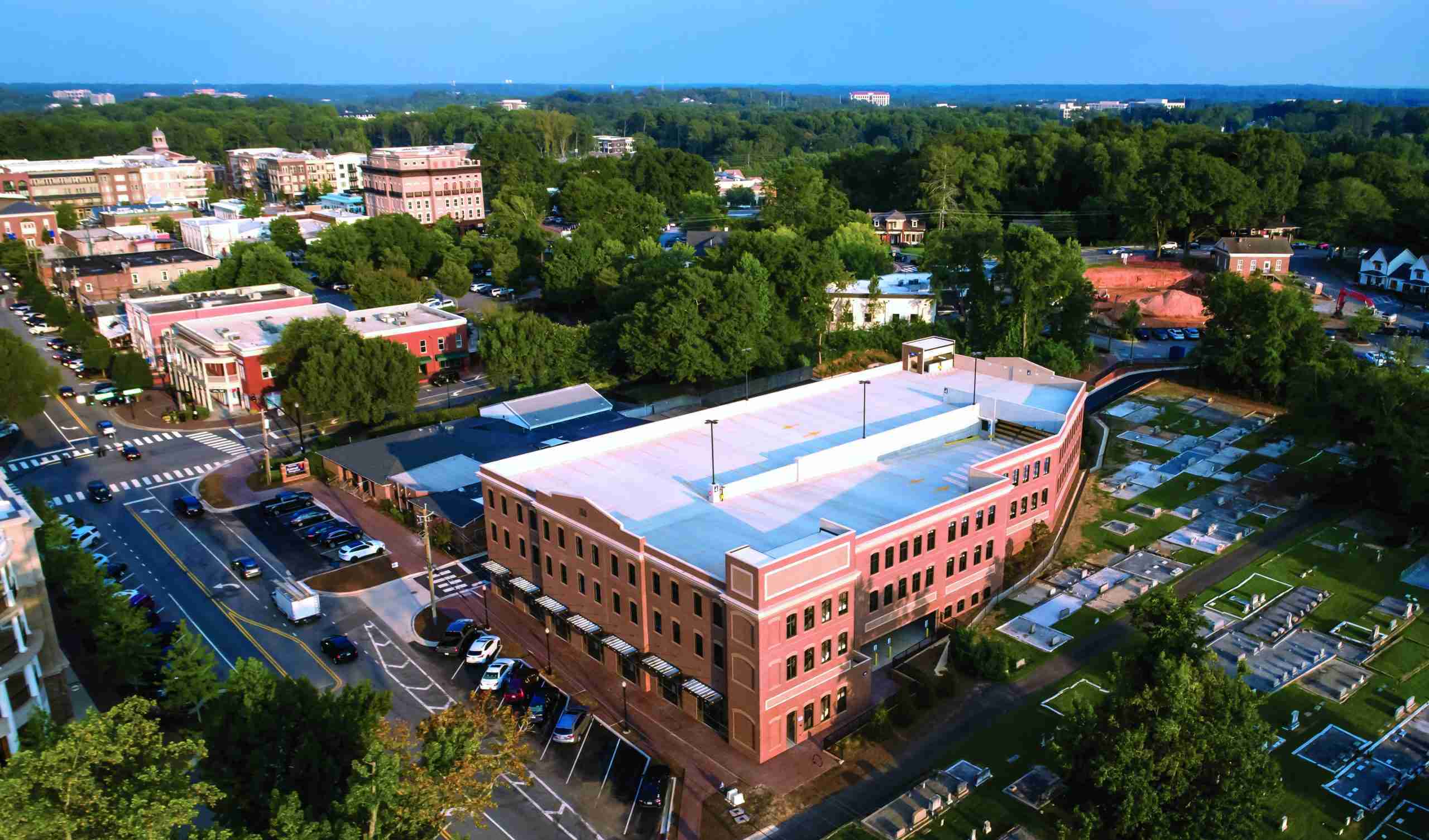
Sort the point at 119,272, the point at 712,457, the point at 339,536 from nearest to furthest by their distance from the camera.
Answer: the point at 712,457, the point at 339,536, the point at 119,272

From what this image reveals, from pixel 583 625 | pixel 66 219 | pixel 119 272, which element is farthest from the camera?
pixel 66 219

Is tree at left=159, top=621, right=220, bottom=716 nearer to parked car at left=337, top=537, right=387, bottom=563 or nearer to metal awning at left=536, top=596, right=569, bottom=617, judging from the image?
metal awning at left=536, top=596, right=569, bottom=617

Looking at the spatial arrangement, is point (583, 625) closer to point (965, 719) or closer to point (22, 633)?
point (965, 719)

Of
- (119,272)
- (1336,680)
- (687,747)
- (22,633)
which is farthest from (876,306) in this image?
(119,272)

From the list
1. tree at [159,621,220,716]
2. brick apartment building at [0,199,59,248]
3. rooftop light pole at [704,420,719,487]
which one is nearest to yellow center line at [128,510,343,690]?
tree at [159,621,220,716]

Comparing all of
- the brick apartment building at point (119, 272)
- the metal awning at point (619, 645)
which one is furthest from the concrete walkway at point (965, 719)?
the brick apartment building at point (119, 272)

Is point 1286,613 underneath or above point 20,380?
underneath

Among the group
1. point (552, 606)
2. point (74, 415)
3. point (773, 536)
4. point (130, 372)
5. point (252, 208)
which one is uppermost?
point (252, 208)
